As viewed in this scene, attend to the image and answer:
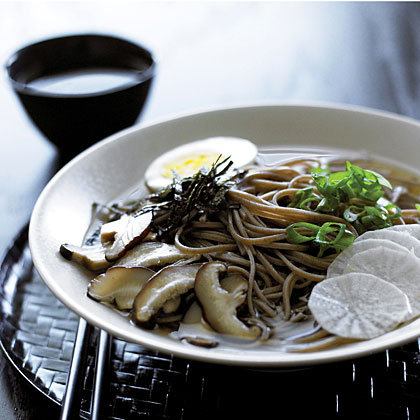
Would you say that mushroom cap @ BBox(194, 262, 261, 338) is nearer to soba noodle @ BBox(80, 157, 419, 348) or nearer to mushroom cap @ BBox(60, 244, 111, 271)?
soba noodle @ BBox(80, 157, 419, 348)

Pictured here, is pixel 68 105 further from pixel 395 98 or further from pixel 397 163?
pixel 395 98

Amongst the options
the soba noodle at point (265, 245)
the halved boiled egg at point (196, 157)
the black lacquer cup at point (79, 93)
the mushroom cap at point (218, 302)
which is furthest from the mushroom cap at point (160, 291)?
the black lacquer cup at point (79, 93)

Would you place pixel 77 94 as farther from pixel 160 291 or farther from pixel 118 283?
pixel 160 291

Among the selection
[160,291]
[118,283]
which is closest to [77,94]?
[118,283]

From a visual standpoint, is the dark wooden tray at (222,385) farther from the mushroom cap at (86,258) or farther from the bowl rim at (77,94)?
the bowl rim at (77,94)

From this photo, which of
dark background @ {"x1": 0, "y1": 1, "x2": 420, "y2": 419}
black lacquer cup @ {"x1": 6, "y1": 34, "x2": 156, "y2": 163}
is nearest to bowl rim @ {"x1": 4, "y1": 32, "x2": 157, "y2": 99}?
black lacquer cup @ {"x1": 6, "y1": 34, "x2": 156, "y2": 163}
